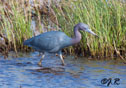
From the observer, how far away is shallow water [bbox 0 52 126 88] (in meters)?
6.77

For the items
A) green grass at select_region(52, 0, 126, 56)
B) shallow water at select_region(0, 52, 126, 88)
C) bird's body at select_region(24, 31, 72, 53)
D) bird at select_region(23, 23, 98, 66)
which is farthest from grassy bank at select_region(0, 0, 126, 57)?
bird's body at select_region(24, 31, 72, 53)

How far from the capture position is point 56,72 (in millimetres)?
8023

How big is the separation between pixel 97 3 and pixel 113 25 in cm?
71

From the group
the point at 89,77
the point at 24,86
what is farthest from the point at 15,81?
the point at 89,77

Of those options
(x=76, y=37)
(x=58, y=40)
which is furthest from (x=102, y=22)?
(x=58, y=40)

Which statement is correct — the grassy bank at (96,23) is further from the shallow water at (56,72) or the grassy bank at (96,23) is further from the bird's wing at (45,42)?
the bird's wing at (45,42)

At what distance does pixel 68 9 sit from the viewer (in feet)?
31.9

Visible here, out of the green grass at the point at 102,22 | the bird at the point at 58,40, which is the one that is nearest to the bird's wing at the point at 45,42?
the bird at the point at 58,40

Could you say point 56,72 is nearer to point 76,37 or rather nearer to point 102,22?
point 76,37

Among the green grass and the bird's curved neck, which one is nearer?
the bird's curved neck

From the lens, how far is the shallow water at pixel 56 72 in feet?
22.2

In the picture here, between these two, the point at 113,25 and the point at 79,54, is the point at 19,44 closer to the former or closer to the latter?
the point at 79,54

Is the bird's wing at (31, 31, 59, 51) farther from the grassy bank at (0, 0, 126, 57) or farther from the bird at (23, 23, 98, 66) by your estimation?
the grassy bank at (0, 0, 126, 57)

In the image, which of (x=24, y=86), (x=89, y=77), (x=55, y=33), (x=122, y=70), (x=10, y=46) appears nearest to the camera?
(x=24, y=86)
